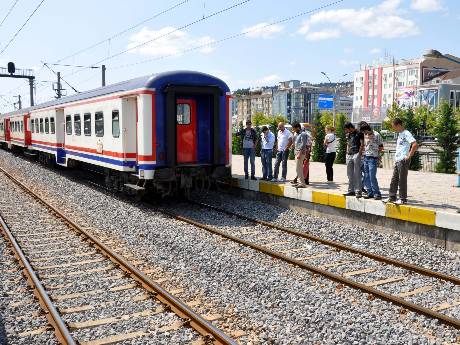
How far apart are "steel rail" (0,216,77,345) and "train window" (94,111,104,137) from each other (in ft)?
18.1

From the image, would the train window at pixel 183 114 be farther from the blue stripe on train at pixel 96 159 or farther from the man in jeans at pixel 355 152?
the man in jeans at pixel 355 152

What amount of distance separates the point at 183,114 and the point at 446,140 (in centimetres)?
1998

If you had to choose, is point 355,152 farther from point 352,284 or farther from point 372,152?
point 352,284

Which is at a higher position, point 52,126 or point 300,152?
point 52,126

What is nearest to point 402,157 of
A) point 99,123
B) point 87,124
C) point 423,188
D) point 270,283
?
point 423,188

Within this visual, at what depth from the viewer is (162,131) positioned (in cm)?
1119

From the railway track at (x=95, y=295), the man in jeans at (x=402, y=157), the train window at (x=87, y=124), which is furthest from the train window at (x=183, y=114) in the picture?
the man in jeans at (x=402, y=157)

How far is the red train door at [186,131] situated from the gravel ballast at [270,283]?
1.74 meters

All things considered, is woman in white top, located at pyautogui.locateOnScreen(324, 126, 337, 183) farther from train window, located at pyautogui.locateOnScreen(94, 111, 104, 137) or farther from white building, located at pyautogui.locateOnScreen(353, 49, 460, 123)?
white building, located at pyautogui.locateOnScreen(353, 49, 460, 123)

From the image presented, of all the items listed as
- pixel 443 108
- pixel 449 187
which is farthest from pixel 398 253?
pixel 443 108

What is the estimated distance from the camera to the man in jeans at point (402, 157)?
8852mm

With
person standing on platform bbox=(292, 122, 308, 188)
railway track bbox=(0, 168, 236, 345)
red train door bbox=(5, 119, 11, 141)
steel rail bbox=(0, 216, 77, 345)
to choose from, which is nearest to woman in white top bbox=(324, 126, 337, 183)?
person standing on platform bbox=(292, 122, 308, 188)

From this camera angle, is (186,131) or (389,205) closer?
(389,205)

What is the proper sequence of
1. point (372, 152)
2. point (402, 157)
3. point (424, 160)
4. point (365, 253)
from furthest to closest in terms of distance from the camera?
point (424, 160)
point (372, 152)
point (402, 157)
point (365, 253)
